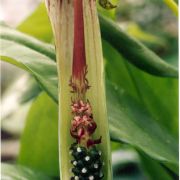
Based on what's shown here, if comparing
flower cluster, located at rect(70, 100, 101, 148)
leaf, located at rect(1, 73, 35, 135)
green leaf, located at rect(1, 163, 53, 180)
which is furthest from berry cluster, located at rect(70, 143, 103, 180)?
leaf, located at rect(1, 73, 35, 135)

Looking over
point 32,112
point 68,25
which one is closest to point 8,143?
point 32,112

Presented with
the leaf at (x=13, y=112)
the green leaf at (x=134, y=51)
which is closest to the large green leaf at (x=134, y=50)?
the green leaf at (x=134, y=51)

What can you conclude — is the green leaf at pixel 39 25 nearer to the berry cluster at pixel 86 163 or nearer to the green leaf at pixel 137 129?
the green leaf at pixel 137 129

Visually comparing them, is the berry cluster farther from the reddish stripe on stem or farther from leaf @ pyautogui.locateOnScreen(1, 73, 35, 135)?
leaf @ pyautogui.locateOnScreen(1, 73, 35, 135)

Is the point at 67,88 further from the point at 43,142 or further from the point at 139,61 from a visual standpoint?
the point at 43,142

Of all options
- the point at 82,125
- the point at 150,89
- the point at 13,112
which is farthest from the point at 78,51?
the point at 13,112

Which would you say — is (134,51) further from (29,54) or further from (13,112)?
(13,112)
